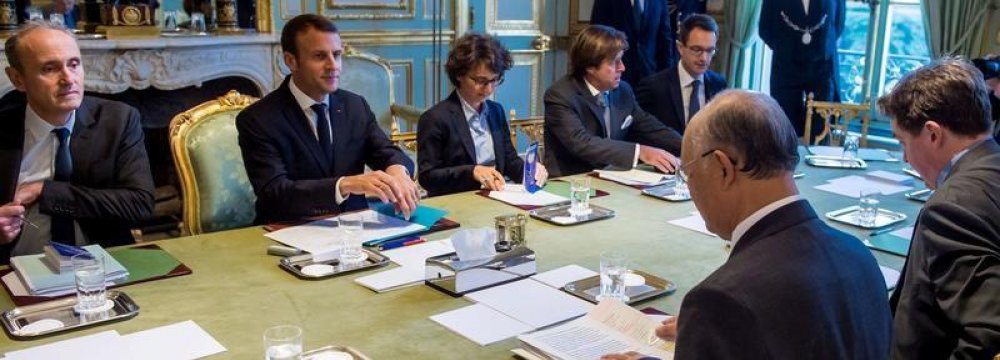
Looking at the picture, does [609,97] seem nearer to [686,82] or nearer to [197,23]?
[686,82]

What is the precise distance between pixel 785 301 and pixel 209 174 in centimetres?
203

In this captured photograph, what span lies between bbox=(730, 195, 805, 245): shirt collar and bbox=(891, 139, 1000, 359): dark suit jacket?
557 millimetres

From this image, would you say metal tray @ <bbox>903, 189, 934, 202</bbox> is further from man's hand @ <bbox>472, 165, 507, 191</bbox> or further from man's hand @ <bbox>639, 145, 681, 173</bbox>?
man's hand @ <bbox>472, 165, 507, 191</bbox>

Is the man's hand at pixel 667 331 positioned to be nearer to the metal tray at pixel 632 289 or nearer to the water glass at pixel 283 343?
the metal tray at pixel 632 289

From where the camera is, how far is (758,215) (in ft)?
4.22

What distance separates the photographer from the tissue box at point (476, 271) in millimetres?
1897

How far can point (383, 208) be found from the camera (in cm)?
250

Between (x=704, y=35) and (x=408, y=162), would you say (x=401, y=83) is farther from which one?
(x=408, y=162)

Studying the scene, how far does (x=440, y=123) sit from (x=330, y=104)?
46cm

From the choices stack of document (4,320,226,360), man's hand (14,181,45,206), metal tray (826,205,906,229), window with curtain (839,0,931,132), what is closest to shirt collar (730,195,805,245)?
stack of document (4,320,226,360)

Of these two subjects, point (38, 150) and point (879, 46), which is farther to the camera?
point (879, 46)

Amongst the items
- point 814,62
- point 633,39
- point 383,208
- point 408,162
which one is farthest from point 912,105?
point 633,39

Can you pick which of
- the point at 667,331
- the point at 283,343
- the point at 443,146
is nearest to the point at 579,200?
the point at 443,146

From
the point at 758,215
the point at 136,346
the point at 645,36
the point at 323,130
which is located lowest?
the point at 136,346
